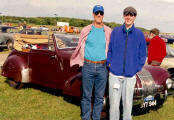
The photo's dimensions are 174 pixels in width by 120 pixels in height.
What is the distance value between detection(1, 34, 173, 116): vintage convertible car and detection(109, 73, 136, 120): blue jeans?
442mm

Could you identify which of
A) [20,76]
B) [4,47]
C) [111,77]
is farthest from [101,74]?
[4,47]

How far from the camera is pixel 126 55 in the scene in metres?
3.39

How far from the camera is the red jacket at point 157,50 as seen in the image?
595cm

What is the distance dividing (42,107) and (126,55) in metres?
2.62

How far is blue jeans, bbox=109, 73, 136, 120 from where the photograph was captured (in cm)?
346

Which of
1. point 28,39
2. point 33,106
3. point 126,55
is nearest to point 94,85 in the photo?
point 126,55

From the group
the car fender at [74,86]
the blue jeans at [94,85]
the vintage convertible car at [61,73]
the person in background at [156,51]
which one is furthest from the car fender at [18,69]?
the person in background at [156,51]

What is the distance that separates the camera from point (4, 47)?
16094mm

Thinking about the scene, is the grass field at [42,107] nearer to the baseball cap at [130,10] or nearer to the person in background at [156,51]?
the person in background at [156,51]

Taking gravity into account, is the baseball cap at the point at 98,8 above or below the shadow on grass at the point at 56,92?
above

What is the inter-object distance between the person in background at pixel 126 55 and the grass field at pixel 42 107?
4.80 ft

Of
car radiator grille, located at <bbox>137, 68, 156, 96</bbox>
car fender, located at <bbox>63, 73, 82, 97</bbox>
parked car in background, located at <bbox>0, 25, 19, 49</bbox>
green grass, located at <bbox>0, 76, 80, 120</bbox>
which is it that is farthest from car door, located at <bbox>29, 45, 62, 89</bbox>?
parked car in background, located at <bbox>0, 25, 19, 49</bbox>

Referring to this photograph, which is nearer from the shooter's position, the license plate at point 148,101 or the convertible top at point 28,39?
the license plate at point 148,101

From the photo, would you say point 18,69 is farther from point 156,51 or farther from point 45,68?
point 156,51
